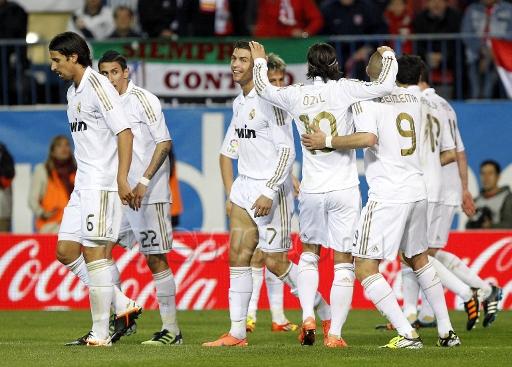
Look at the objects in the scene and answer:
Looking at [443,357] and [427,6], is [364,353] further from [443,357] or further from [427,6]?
[427,6]

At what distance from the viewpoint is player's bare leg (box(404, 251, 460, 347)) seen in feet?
38.8

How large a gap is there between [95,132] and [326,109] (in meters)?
1.90

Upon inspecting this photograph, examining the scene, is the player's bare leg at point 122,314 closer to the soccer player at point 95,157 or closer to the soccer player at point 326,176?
the soccer player at point 95,157

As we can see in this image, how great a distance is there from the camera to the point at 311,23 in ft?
66.7

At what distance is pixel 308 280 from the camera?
39.6ft

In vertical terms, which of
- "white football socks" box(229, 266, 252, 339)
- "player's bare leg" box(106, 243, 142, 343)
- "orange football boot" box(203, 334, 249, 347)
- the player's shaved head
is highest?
the player's shaved head

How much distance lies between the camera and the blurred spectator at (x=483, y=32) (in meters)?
20.1

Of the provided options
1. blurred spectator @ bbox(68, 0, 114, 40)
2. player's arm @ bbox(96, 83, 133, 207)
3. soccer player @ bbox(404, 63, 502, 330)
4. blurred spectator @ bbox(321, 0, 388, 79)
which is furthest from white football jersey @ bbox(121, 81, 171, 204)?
blurred spectator @ bbox(321, 0, 388, 79)

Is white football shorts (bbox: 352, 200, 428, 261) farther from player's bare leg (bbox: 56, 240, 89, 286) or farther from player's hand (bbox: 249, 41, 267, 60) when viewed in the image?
player's bare leg (bbox: 56, 240, 89, 286)

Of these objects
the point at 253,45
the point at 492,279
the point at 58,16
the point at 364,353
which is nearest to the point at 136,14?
the point at 58,16

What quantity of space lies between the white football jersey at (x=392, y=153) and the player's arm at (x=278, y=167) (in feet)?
2.54

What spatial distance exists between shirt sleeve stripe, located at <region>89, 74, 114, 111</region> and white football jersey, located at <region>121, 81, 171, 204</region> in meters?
1.16

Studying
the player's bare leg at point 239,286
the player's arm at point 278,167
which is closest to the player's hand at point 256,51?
the player's arm at point 278,167

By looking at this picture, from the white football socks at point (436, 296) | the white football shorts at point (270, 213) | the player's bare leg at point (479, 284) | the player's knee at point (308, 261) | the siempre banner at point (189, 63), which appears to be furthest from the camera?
the siempre banner at point (189, 63)
